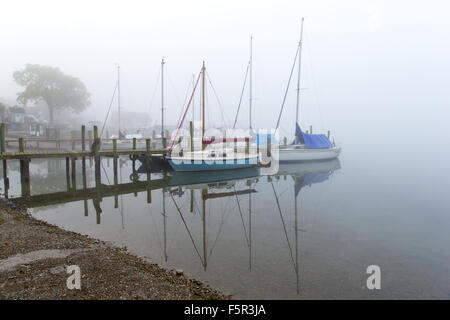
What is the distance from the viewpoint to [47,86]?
67000 mm

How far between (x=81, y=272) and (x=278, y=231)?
7.32 meters

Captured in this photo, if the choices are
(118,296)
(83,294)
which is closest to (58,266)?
(83,294)

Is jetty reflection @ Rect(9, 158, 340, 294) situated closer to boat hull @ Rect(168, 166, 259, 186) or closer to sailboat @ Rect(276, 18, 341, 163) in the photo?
boat hull @ Rect(168, 166, 259, 186)

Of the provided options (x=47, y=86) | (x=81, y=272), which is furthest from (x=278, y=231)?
(x=47, y=86)

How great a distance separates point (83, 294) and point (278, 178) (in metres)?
20.8

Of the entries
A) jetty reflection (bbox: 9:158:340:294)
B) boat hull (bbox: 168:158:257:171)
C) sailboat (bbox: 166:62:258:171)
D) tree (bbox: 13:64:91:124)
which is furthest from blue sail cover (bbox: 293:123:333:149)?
tree (bbox: 13:64:91:124)

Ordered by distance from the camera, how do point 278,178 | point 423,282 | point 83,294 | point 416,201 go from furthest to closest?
point 278,178, point 416,201, point 423,282, point 83,294

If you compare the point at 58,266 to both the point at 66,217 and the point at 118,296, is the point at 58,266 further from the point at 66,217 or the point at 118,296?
the point at 66,217

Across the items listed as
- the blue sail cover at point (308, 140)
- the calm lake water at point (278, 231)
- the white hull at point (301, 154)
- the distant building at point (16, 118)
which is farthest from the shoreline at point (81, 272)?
the distant building at point (16, 118)

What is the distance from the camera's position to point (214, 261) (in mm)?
8812

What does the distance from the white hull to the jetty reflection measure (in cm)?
415

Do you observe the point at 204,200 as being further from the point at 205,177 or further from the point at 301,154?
the point at 301,154

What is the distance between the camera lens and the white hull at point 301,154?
32031 mm

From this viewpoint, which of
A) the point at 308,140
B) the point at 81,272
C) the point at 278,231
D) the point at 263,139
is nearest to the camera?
the point at 81,272
